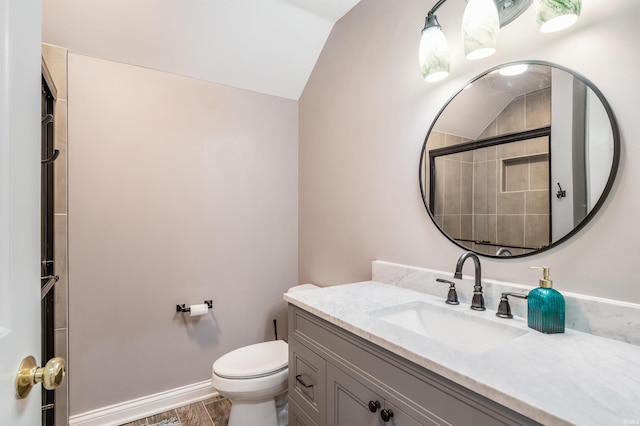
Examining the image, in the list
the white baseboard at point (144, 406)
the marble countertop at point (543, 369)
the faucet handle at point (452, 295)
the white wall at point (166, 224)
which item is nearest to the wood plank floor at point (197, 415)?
the white baseboard at point (144, 406)

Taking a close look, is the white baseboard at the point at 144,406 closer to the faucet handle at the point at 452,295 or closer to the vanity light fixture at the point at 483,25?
the faucet handle at the point at 452,295

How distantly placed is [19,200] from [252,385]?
140 cm

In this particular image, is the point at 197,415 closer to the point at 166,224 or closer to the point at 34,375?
the point at 166,224

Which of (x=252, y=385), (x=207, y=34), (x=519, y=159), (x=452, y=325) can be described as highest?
(x=207, y=34)

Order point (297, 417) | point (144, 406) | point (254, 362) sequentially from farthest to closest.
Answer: point (144, 406) → point (254, 362) → point (297, 417)

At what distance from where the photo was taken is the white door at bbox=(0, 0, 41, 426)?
0.48 m

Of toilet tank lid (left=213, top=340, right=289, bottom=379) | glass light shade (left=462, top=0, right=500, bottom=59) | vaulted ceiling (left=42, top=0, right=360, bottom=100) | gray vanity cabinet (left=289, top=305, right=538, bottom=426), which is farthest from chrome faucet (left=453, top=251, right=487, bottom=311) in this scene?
vaulted ceiling (left=42, top=0, right=360, bottom=100)

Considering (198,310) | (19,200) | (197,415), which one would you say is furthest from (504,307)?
(197,415)

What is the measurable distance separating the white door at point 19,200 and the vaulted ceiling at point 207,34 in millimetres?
1405

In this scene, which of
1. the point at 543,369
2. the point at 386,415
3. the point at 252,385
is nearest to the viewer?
the point at 543,369

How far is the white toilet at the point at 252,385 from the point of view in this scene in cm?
160

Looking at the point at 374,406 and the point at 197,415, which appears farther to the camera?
the point at 197,415

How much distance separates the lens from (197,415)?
1949mm

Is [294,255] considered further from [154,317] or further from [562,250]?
[562,250]
